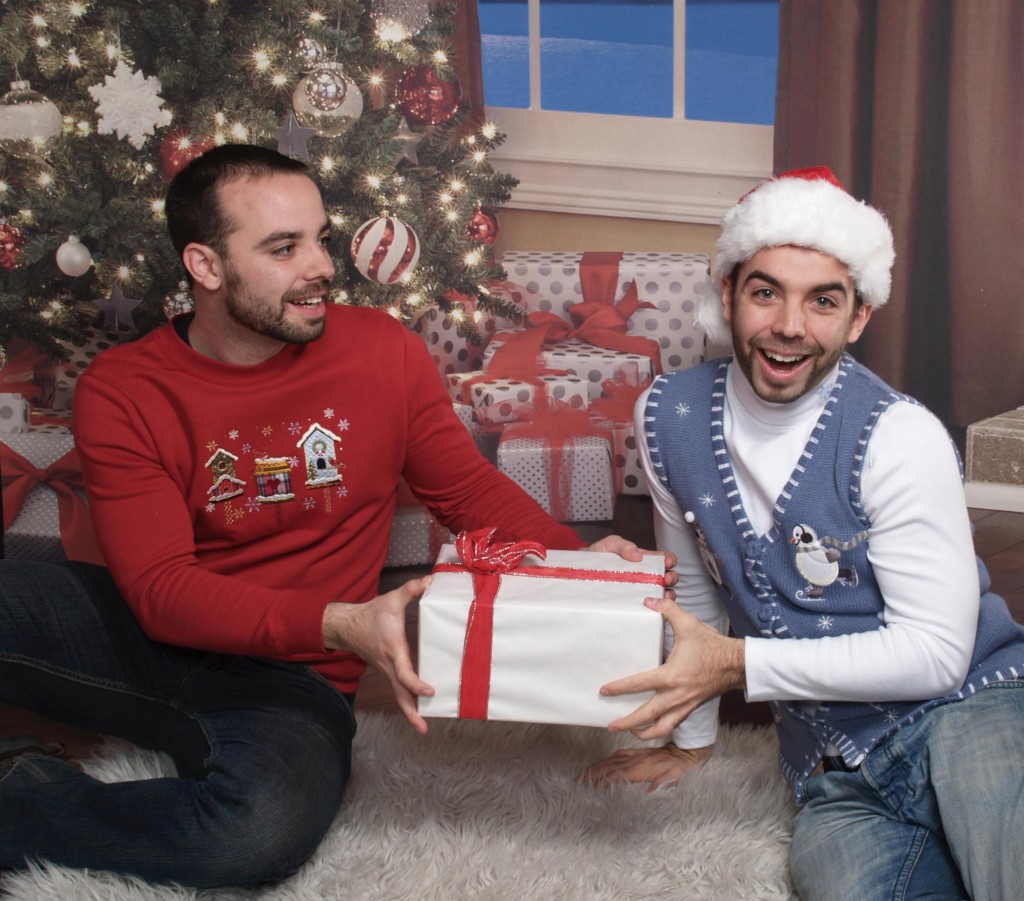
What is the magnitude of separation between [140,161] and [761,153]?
1762 mm

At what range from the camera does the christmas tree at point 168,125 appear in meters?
2.57

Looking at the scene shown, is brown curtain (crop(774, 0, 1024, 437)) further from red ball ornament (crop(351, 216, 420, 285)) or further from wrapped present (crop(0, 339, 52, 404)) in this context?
wrapped present (crop(0, 339, 52, 404))

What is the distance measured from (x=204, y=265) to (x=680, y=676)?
91cm

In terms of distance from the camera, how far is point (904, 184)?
306 cm

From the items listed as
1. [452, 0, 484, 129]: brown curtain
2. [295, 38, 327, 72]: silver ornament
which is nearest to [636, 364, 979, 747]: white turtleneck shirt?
[295, 38, 327, 72]: silver ornament

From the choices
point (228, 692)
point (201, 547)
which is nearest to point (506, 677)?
point (228, 692)

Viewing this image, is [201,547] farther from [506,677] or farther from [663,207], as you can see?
[663,207]

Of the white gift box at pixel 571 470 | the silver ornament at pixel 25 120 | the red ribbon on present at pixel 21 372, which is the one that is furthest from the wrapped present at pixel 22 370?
the white gift box at pixel 571 470

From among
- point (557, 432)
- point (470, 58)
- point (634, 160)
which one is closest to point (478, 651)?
point (557, 432)

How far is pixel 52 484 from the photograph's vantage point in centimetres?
257

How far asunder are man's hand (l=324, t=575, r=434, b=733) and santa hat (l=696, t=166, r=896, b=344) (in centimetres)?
60

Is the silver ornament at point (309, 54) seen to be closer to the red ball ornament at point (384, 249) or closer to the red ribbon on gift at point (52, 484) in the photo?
the red ball ornament at point (384, 249)

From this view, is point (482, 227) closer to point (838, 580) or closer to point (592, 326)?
point (592, 326)

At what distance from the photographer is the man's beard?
66.2 inches
